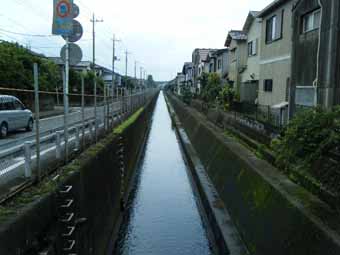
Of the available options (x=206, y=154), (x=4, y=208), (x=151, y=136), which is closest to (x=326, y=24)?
(x=206, y=154)

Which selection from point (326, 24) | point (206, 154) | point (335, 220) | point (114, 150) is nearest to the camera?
point (335, 220)

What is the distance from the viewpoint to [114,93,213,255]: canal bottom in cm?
1031

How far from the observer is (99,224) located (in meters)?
8.65

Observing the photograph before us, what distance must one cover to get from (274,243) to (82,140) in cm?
589

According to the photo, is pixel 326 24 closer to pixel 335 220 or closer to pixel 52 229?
pixel 335 220

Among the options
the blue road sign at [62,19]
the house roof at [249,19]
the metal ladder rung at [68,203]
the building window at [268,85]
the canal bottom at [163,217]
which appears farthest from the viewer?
the house roof at [249,19]

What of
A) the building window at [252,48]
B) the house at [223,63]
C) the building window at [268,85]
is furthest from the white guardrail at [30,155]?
the house at [223,63]

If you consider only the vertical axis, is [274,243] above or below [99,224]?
above

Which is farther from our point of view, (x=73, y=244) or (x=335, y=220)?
(x=73, y=244)

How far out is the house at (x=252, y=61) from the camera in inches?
1032

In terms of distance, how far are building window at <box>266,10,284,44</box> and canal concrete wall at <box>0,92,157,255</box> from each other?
40.9 feet

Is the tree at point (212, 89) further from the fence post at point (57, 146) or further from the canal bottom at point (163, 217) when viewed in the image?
the fence post at point (57, 146)

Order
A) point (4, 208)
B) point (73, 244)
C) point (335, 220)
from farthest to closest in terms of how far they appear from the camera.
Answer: point (73, 244), point (335, 220), point (4, 208)

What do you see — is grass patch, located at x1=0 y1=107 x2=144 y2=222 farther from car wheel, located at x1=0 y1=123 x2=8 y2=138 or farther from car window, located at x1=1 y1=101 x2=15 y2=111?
car window, located at x1=1 y1=101 x2=15 y2=111
